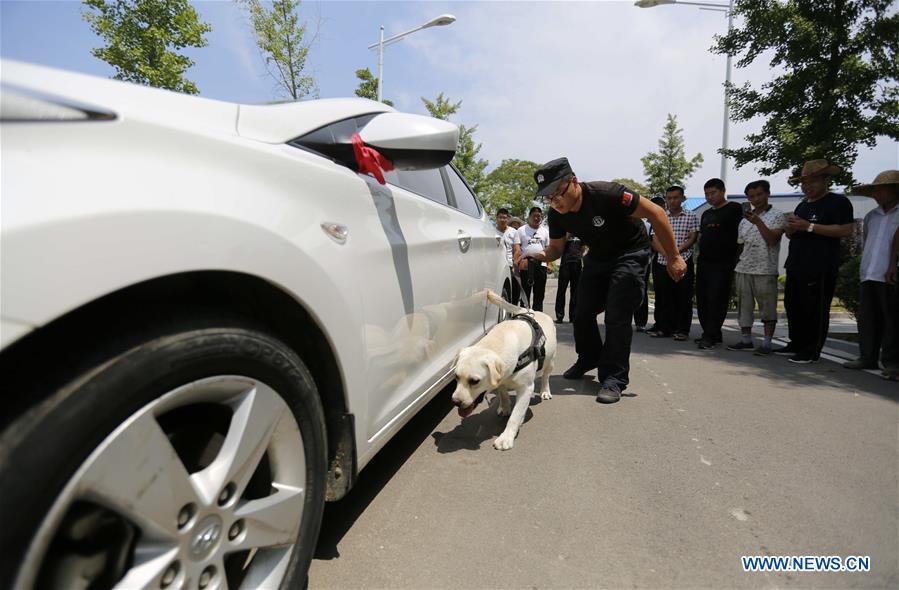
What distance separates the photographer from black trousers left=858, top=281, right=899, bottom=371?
4.15 metres

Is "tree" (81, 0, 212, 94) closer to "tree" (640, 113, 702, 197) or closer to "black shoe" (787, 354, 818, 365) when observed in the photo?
"black shoe" (787, 354, 818, 365)

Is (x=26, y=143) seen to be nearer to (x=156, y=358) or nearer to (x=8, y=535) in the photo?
(x=156, y=358)

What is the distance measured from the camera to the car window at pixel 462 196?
3189 millimetres

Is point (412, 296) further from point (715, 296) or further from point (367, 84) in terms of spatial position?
point (367, 84)

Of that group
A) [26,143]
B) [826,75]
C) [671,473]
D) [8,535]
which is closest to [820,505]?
[671,473]

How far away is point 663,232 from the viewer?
3451 mm

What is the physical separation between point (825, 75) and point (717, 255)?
12.8 ft

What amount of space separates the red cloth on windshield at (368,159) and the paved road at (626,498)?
137 cm

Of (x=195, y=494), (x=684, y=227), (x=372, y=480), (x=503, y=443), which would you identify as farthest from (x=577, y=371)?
(x=195, y=494)

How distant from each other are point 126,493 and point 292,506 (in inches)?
17.7

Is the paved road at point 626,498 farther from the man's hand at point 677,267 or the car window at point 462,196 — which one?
the car window at point 462,196

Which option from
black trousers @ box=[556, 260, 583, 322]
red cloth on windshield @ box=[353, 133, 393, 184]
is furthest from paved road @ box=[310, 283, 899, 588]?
black trousers @ box=[556, 260, 583, 322]

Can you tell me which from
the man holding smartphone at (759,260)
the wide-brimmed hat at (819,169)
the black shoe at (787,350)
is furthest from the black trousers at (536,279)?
the wide-brimmed hat at (819,169)

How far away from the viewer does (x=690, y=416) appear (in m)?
3.16
